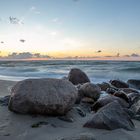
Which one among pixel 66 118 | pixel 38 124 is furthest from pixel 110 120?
pixel 38 124

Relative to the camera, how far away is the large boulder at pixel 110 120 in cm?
432

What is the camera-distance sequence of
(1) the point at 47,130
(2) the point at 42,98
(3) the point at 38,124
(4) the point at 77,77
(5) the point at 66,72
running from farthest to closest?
(5) the point at 66,72 → (4) the point at 77,77 → (2) the point at 42,98 → (3) the point at 38,124 → (1) the point at 47,130

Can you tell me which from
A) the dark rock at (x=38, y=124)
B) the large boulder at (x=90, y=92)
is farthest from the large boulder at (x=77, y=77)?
the dark rock at (x=38, y=124)

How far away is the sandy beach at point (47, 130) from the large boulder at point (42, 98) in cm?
16

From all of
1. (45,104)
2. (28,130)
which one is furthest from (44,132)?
(45,104)

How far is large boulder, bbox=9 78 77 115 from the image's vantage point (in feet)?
16.1

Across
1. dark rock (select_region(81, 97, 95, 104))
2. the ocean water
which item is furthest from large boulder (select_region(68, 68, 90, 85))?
dark rock (select_region(81, 97, 95, 104))

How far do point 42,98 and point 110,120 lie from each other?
1383 mm

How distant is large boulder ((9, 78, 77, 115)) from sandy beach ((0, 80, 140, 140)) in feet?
0.51

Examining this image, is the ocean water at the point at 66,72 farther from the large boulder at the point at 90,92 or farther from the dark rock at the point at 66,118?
the dark rock at the point at 66,118

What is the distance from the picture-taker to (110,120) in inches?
174

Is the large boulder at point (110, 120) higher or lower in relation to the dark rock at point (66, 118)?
higher

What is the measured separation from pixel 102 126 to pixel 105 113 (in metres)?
0.33

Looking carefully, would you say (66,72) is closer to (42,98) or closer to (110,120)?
(42,98)
